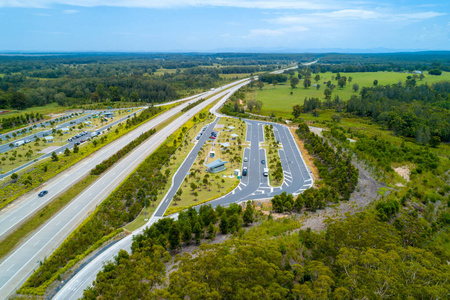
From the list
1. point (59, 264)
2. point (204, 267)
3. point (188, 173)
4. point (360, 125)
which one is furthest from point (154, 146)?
point (360, 125)

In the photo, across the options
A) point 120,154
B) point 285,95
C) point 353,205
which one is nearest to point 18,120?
point 120,154

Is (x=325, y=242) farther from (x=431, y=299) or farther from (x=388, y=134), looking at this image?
(x=388, y=134)

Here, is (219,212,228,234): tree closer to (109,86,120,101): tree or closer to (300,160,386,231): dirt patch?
(300,160,386,231): dirt patch

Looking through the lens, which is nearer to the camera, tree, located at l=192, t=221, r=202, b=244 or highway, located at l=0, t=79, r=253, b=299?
highway, located at l=0, t=79, r=253, b=299

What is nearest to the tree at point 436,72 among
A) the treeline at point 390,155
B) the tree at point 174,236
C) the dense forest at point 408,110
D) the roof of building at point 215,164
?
the dense forest at point 408,110

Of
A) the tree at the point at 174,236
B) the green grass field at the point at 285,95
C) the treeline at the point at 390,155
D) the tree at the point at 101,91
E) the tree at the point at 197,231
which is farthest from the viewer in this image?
the tree at the point at 101,91

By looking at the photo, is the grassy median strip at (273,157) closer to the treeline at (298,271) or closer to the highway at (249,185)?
the highway at (249,185)

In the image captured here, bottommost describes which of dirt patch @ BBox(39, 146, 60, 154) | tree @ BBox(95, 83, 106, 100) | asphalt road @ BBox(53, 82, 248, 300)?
asphalt road @ BBox(53, 82, 248, 300)

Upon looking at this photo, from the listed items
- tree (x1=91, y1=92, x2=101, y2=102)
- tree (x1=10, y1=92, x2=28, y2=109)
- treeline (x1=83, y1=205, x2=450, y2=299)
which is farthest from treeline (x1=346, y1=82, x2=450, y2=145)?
tree (x1=10, y1=92, x2=28, y2=109)
